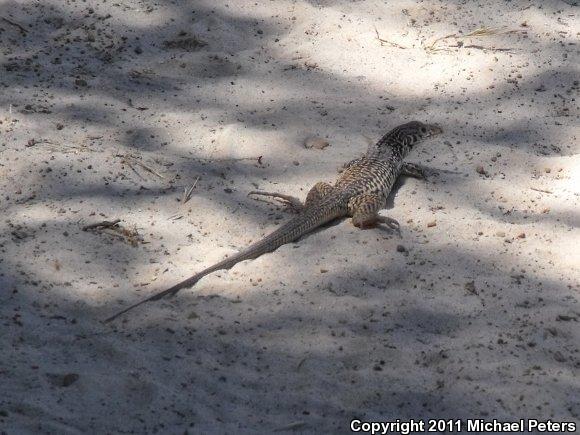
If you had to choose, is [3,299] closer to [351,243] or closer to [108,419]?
[108,419]

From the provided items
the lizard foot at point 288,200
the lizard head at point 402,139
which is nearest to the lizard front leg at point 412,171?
the lizard head at point 402,139

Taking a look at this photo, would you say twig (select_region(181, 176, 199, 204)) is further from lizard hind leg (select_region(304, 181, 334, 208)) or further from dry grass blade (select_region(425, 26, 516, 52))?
dry grass blade (select_region(425, 26, 516, 52))

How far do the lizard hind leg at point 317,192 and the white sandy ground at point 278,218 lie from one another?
19cm

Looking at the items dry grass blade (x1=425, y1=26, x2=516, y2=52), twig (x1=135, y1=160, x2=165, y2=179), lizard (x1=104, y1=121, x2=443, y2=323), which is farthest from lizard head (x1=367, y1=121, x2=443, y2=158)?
twig (x1=135, y1=160, x2=165, y2=179)

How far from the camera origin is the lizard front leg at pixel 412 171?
545cm

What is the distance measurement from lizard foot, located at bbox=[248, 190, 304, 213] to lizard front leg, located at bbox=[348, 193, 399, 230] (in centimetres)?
29

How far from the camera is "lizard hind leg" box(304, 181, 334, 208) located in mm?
4996

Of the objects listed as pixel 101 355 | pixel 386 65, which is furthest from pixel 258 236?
pixel 386 65

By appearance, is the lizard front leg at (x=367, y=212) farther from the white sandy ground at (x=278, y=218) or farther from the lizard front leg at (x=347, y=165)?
the lizard front leg at (x=347, y=165)

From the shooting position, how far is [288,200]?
5.09 metres

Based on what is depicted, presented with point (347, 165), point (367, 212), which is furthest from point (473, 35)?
point (367, 212)

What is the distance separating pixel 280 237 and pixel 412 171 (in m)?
1.18

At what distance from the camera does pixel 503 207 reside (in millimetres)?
5070

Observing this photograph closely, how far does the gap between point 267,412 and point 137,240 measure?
147 cm
